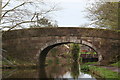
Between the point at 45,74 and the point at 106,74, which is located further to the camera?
the point at 45,74

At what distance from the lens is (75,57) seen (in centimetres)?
2428

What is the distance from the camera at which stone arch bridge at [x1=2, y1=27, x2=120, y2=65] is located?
14938mm

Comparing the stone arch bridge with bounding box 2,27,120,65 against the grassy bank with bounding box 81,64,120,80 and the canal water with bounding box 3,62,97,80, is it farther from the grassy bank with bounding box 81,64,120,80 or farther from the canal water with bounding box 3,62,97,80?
the canal water with bounding box 3,62,97,80

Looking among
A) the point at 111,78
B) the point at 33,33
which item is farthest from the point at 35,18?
the point at 111,78

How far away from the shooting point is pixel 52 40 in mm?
15180

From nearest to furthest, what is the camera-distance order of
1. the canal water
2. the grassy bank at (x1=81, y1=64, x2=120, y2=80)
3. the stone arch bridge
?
the grassy bank at (x1=81, y1=64, x2=120, y2=80) → the canal water → the stone arch bridge

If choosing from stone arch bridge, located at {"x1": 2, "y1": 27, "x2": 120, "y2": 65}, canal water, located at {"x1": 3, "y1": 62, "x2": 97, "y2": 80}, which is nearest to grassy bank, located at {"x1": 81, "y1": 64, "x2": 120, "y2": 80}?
canal water, located at {"x1": 3, "y1": 62, "x2": 97, "y2": 80}

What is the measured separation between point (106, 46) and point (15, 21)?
666 cm

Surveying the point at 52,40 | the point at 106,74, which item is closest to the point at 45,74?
the point at 106,74

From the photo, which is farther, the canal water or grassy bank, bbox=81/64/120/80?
the canal water

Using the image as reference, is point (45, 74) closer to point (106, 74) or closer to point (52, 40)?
point (106, 74)

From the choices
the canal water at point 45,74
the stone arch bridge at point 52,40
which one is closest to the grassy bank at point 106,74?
the canal water at point 45,74

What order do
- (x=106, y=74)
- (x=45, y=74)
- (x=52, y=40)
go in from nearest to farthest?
(x=106, y=74) < (x=45, y=74) < (x=52, y=40)

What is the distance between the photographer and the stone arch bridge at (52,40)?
1494 cm
